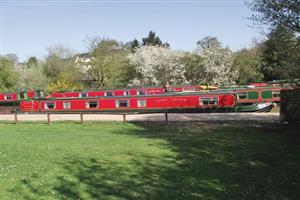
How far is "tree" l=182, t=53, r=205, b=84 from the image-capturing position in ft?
147

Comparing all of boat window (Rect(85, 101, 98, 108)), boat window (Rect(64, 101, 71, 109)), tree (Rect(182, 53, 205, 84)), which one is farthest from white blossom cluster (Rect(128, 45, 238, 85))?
boat window (Rect(64, 101, 71, 109))

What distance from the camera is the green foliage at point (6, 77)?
167ft

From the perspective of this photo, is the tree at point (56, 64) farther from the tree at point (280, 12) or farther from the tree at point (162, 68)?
the tree at point (280, 12)

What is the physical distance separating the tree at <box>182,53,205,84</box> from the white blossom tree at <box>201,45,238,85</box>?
3.37 ft

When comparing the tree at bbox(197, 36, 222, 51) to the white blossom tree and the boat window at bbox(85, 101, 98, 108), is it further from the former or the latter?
the boat window at bbox(85, 101, 98, 108)

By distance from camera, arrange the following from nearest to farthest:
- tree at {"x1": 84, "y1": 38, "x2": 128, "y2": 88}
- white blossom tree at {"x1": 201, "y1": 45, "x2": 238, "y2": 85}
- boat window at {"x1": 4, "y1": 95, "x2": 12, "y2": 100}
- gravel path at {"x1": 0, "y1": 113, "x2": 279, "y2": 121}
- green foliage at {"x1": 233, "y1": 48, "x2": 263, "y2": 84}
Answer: gravel path at {"x1": 0, "y1": 113, "x2": 279, "y2": 121} → boat window at {"x1": 4, "y1": 95, "x2": 12, "y2": 100} → green foliage at {"x1": 233, "y1": 48, "x2": 263, "y2": 84} → white blossom tree at {"x1": 201, "y1": 45, "x2": 238, "y2": 85} → tree at {"x1": 84, "y1": 38, "x2": 128, "y2": 88}

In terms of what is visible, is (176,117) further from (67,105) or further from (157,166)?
(157,166)

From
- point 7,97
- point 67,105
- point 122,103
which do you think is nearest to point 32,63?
point 7,97

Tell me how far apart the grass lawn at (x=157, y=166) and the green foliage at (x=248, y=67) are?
24.2 metres

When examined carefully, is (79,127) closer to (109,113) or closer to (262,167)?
(109,113)

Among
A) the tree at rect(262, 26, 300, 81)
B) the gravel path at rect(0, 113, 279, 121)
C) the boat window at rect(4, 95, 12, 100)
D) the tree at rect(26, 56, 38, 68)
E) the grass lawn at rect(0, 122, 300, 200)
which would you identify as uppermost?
the tree at rect(26, 56, 38, 68)

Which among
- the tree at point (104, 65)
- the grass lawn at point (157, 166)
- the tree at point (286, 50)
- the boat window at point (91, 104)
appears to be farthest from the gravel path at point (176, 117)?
the tree at point (104, 65)

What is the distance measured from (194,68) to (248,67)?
19.6ft

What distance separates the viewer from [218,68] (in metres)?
42.5
